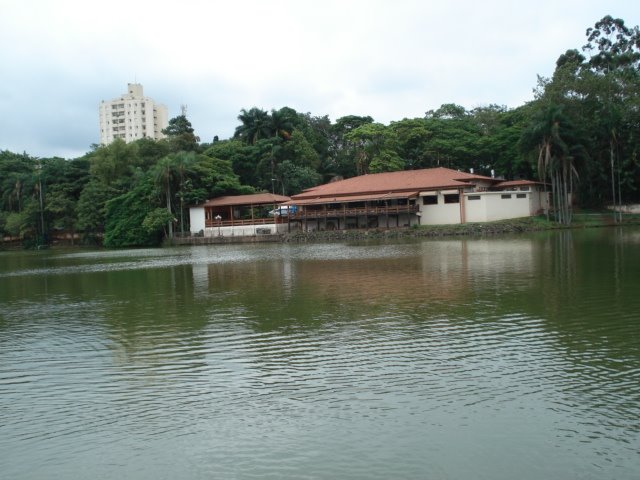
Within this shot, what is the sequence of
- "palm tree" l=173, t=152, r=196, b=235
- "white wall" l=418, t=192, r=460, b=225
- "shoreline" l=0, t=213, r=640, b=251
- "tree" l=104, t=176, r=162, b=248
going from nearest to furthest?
"shoreline" l=0, t=213, r=640, b=251 < "white wall" l=418, t=192, r=460, b=225 < "palm tree" l=173, t=152, r=196, b=235 < "tree" l=104, t=176, r=162, b=248

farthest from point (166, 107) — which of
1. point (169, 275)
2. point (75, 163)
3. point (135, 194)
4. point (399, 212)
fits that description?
point (169, 275)

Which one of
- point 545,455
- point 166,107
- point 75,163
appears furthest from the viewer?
point 166,107

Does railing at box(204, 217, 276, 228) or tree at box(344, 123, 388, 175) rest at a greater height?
tree at box(344, 123, 388, 175)

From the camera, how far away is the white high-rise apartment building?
453 ft

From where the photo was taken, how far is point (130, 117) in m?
138

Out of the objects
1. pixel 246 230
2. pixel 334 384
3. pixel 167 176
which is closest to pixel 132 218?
pixel 167 176

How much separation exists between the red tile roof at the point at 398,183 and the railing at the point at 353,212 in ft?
5.52

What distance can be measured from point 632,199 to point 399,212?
72.4 feet

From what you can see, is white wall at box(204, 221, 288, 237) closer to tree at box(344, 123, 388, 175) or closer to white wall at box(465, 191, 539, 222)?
tree at box(344, 123, 388, 175)

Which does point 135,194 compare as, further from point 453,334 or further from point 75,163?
point 453,334

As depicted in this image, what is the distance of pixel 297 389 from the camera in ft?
26.8

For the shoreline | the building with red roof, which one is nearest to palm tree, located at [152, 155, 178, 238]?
the building with red roof

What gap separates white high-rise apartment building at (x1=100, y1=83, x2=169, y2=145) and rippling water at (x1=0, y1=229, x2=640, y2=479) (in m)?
129

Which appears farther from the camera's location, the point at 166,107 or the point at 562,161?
the point at 166,107
